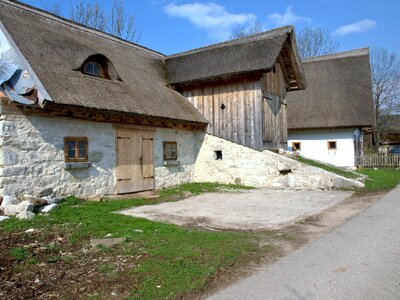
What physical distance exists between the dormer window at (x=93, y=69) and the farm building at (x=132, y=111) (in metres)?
0.04

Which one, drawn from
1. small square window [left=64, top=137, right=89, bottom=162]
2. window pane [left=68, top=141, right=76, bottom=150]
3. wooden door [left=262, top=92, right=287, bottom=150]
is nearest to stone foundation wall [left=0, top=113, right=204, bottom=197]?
small square window [left=64, top=137, right=89, bottom=162]

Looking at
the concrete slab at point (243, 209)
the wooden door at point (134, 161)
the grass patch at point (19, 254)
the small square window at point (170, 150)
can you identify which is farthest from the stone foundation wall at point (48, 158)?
the grass patch at point (19, 254)

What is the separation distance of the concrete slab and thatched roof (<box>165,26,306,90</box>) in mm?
5241

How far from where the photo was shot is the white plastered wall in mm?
21609

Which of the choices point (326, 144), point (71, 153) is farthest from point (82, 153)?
point (326, 144)

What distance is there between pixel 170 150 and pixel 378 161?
584 inches

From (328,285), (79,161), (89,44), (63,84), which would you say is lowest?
(328,285)

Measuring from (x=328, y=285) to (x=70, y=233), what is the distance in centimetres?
467

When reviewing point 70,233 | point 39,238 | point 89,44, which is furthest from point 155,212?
point 89,44

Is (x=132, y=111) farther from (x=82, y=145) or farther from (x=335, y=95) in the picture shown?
(x=335, y=95)

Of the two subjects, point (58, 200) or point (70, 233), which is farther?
point (58, 200)

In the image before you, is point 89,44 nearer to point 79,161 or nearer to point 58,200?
point 79,161

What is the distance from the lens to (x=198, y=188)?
13109 millimetres

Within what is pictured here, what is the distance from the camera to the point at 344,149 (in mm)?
21734
